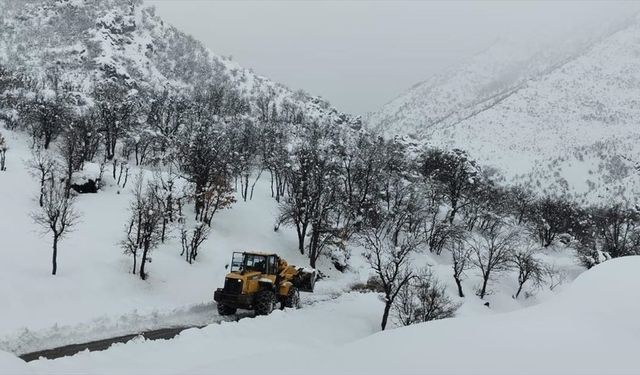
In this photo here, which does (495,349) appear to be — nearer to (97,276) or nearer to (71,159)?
(97,276)

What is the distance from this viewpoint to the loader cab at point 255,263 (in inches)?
975

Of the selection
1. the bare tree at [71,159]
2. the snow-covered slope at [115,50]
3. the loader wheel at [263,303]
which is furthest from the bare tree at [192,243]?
the snow-covered slope at [115,50]

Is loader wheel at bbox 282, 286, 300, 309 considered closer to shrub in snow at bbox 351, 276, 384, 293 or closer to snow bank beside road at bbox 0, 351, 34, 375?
shrub in snow at bbox 351, 276, 384, 293

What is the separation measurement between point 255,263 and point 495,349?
686 inches

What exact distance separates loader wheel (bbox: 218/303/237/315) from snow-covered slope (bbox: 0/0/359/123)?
87.9 metres

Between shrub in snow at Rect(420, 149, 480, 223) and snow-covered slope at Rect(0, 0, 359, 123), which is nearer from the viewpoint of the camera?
shrub in snow at Rect(420, 149, 480, 223)

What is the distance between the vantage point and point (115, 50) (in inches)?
4941

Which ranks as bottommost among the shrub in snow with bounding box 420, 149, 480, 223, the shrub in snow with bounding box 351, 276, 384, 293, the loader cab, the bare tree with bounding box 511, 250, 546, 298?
the shrub in snow with bounding box 351, 276, 384, 293

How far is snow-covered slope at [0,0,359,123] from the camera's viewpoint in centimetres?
11219

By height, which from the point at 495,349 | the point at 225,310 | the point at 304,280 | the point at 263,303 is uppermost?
the point at 495,349

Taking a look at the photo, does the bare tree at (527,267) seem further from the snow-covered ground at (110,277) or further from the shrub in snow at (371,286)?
the shrub in snow at (371,286)

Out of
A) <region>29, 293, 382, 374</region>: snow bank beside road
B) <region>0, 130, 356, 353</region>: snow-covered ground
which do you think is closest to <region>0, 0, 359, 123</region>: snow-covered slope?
<region>0, 130, 356, 353</region>: snow-covered ground

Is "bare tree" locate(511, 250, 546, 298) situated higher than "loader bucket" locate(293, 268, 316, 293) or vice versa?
"loader bucket" locate(293, 268, 316, 293)

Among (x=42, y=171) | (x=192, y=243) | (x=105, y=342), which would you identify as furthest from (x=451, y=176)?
(x=105, y=342)
